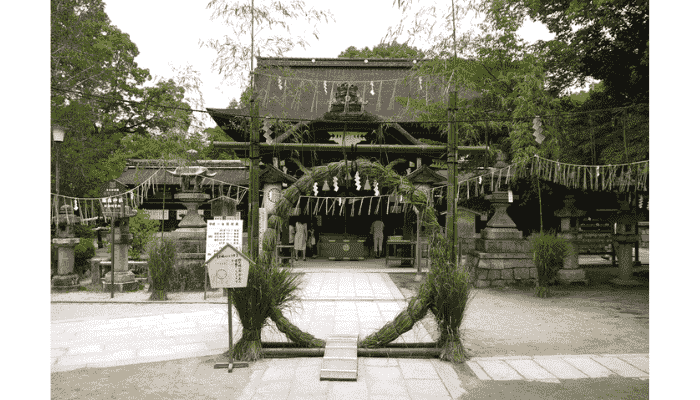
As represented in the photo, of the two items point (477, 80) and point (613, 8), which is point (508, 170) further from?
point (613, 8)

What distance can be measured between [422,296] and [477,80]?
24.0 feet

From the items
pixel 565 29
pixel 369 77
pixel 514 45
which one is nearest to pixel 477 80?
pixel 514 45

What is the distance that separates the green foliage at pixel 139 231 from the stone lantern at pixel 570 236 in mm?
12503

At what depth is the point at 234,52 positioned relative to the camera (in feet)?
20.4

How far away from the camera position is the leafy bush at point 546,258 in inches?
376

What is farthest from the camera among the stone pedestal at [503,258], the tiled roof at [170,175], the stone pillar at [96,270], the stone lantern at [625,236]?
the tiled roof at [170,175]

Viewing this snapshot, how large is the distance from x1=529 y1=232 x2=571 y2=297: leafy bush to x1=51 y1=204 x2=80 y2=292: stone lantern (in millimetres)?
11452

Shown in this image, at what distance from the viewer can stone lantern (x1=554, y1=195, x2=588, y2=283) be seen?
1150 cm

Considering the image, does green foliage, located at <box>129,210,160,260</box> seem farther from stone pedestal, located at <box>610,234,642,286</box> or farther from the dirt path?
stone pedestal, located at <box>610,234,642,286</box>

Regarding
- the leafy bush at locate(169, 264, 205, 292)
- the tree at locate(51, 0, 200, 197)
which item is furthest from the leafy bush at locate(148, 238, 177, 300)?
the tree at locate(51, 0, 200, 197)

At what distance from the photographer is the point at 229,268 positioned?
490 cm

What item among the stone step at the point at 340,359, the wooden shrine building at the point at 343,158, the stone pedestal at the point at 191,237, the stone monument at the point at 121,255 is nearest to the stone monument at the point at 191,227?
the stone pedestal at the point at 191,237

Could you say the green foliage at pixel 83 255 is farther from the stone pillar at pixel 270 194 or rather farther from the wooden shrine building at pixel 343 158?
the stone pillar at pixel 270 194

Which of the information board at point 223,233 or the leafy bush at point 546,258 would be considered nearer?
the information board at point 223,233
